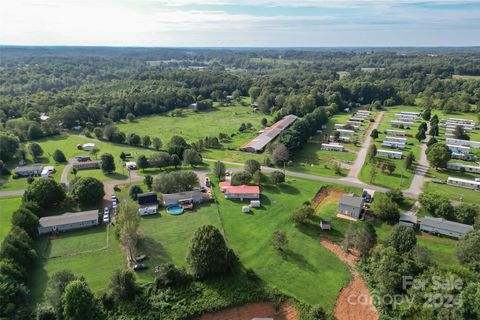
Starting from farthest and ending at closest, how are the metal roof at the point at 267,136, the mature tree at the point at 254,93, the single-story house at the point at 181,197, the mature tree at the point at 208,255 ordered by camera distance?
the mature tree at the point at 254,93 < the metal roof at the point at 267,136 < the single-story house at the point at 181,197 < the mature tree at the point at 208,255

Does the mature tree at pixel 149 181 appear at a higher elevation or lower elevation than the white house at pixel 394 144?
higher

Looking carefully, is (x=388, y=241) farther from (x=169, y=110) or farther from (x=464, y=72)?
(x=464, y=72)

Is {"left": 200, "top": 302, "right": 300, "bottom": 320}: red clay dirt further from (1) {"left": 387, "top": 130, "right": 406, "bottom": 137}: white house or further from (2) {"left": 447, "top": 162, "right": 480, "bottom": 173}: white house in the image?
(1) {"left": 387, "top": 130, "right": 406, "bottom": 137}: white house

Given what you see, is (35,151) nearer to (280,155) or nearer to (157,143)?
(157,143)

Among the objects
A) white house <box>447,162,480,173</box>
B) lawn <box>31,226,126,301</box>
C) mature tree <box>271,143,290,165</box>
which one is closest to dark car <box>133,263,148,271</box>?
lawn <box>31,226,126,301</box>

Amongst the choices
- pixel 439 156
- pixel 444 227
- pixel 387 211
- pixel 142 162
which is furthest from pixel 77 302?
pixel 439 156

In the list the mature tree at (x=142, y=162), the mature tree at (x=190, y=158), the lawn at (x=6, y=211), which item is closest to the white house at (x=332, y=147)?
the mature tree at (x=190, y=158)

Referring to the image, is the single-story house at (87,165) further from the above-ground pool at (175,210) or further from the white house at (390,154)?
the white house at (390,154)
